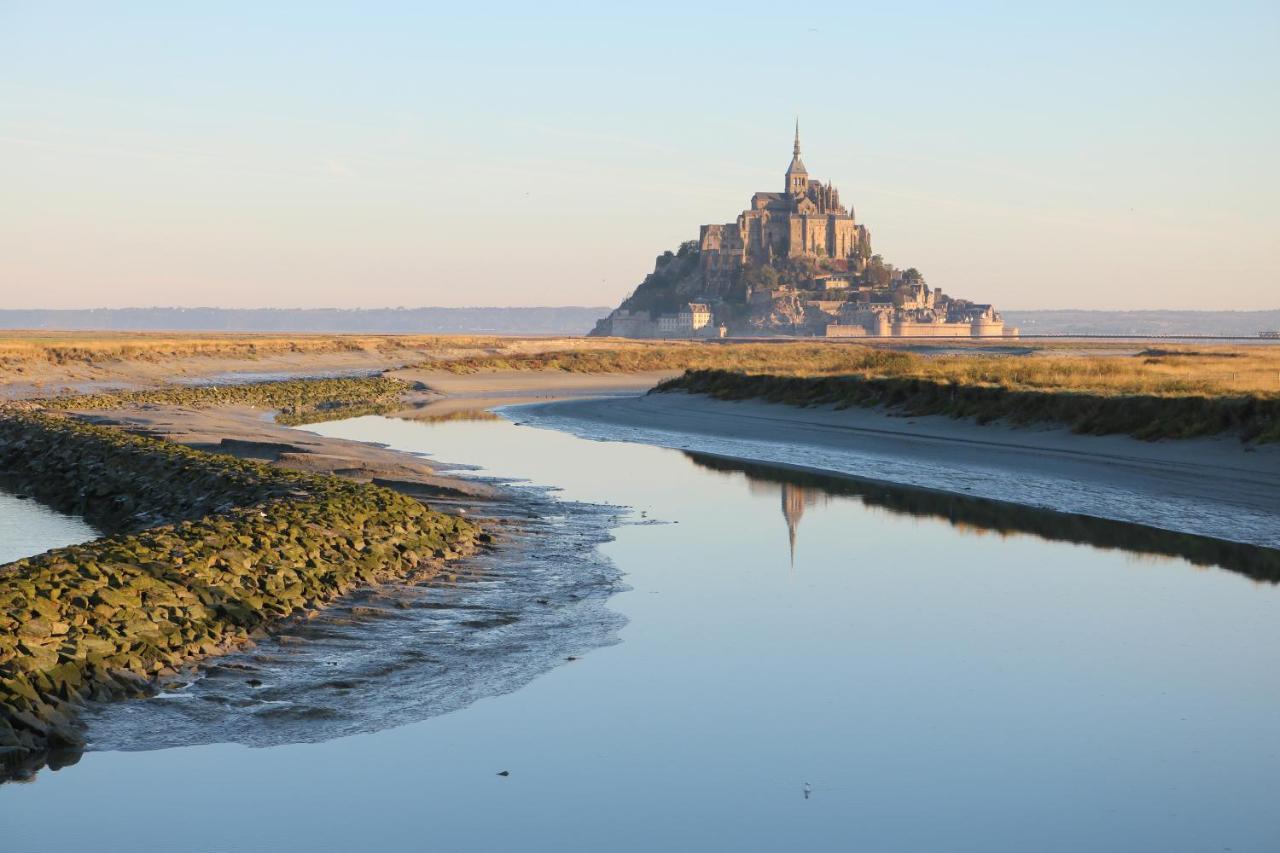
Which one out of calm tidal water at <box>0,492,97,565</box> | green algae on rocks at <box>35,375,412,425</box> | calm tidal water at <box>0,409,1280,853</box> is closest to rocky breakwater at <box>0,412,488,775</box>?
calm tidal water at <box>0,492,97,565</box>

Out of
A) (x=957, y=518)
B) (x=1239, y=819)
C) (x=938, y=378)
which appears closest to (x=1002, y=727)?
(x=1239, y=819)

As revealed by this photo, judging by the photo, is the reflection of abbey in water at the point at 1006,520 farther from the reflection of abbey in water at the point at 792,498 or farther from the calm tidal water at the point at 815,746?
the calm tidal water at the point at 815,746

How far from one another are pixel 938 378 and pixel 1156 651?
24.9 meters

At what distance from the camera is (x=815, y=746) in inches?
341

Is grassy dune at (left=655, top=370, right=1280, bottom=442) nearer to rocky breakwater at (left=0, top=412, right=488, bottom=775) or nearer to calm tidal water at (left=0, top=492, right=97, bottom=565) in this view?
rocky breakwater at (left=0, top=412, right=488, bottom=775)

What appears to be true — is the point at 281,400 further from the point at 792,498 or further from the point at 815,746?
the point at 815,746

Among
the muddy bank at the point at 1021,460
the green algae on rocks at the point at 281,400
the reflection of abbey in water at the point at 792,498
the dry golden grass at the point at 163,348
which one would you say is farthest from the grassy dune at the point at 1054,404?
the dry golden grass at the point at 163,348

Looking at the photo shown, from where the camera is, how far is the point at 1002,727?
356 inches

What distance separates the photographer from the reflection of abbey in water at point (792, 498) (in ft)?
60.5

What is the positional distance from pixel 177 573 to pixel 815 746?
6.16 meters

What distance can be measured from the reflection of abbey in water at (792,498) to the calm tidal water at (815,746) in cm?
387

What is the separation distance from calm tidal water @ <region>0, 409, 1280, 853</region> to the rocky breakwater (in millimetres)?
1196

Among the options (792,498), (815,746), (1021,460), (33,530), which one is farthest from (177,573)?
(1021,460)

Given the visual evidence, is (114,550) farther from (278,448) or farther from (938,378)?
(938,378)
